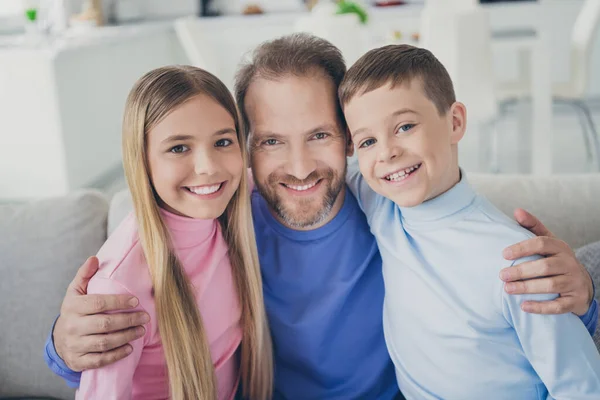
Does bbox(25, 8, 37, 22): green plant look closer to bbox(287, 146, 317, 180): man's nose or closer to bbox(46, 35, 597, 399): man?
bbox(46, 35, 597, 399): man

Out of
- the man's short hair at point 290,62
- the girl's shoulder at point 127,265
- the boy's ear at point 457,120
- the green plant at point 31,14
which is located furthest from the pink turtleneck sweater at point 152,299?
the green plant at point 31,14

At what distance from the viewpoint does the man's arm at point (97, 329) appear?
3.68ft

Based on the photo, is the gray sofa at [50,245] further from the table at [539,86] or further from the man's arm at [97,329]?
the table at [539,86]

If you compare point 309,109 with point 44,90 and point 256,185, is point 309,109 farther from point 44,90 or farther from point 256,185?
point 44,90

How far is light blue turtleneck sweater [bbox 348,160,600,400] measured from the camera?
108 cm

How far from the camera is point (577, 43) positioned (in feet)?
15.0

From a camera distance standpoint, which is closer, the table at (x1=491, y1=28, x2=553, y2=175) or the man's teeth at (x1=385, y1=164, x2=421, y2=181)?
the man's teeth at (x1=385, y1=164, x2=421, y2=181)

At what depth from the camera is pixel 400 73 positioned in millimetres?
1236

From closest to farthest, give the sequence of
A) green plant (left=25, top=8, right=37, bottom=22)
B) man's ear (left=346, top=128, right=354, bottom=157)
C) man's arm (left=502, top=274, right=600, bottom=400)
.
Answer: man's arm (left=502, top=274, right=600, bottom=400), man's ear (left=346, top=128, right=354, bottom=157), green plant (left=25, top=8, right=37, bottom=22)

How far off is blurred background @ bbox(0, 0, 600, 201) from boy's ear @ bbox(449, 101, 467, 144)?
1021 millimetres

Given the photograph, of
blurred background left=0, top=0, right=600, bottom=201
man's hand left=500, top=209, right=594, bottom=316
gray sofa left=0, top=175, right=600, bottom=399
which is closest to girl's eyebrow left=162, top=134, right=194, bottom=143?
gray sofa left=0, top=175, right=600, bottom=399

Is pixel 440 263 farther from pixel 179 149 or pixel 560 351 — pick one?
pixel 179 149

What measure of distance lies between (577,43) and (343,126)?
3723mm

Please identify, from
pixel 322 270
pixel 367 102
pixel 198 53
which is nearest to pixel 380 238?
pixel 322 270
